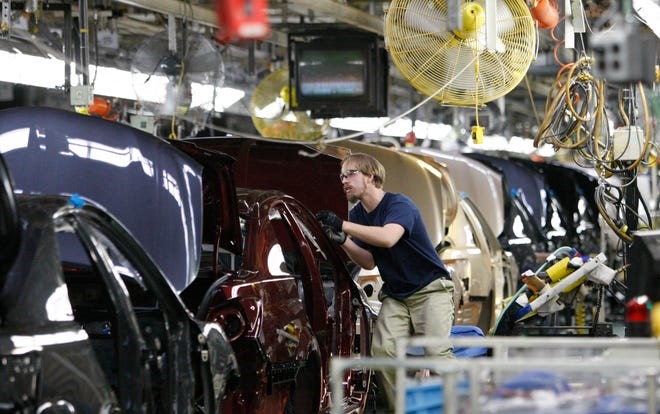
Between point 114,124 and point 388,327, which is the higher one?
point 114,124

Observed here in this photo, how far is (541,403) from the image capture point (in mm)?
4301

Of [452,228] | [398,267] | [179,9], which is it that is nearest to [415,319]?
[398,267]

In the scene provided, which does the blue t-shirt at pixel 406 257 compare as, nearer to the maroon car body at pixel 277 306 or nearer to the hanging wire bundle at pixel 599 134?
the maroon car body at pixel 277 306

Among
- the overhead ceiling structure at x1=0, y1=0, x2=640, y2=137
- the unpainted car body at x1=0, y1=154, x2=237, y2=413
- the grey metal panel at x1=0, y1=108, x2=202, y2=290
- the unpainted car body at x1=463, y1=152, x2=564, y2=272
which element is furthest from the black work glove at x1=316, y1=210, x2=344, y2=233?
the unpainted car body at x1=463, y1=152, x2=564, y2=272

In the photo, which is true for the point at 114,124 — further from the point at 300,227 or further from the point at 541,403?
the point at 541,403

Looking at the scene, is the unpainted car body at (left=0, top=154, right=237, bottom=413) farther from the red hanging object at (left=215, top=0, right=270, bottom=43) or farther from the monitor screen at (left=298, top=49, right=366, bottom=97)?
the monitor screen at (left=298, top=49, right=366, bottom=97)

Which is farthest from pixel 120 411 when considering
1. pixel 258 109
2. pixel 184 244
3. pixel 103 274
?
pixel 258 109

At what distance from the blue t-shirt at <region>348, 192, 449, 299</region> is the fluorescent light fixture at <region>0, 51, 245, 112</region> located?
4.36m

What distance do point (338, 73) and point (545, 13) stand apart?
5.01m

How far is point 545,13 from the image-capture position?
427 inches

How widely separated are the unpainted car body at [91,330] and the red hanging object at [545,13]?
15.1ft

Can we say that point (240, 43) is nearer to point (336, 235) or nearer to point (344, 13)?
point (344, 13)

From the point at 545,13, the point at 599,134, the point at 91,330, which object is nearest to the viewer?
the point at 91,330

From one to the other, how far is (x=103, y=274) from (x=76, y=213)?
11.6 inches
